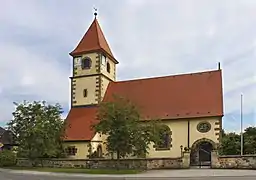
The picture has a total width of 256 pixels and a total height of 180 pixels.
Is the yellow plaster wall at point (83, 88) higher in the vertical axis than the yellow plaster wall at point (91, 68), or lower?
lower

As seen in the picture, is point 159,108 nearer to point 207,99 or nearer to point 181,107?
point 181,107

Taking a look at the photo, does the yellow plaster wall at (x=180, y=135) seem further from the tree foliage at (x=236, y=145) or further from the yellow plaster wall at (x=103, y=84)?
the yellow plaster wall at (x=103, y=84)

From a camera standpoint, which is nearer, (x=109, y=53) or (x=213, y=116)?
(x=213, y=116)

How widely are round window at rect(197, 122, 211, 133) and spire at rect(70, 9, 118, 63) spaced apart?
14.9 m

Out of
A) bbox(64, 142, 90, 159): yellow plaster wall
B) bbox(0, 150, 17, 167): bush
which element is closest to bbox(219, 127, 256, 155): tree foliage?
bbox(64, 142, 90, 159): yellow plaster wall

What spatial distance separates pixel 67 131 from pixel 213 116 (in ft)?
49.0

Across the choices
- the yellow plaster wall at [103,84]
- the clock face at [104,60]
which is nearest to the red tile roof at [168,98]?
the yellow plaster wall at [103,84]

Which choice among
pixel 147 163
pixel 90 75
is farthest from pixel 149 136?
pixel 90 75

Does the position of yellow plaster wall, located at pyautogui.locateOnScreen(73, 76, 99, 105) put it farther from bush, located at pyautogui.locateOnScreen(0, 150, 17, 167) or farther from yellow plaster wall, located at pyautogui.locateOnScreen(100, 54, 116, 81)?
bush, located at pyautogui.locateOnScreen(0, 150, 17, 167)

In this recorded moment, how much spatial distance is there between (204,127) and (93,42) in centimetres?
1727

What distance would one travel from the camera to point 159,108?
129ft

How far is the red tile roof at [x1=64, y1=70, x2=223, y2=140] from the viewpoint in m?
37.3

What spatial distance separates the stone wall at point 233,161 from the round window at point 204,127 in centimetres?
627

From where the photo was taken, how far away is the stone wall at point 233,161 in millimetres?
28464
